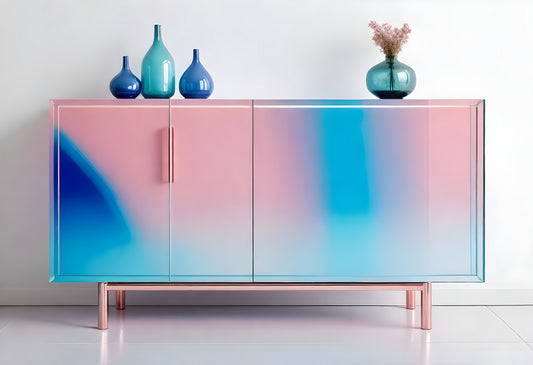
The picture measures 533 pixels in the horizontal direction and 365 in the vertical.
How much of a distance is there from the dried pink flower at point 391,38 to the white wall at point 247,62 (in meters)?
0.24

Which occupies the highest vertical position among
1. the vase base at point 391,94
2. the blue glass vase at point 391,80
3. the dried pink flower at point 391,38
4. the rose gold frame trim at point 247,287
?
the dried pink flower at point 391,38

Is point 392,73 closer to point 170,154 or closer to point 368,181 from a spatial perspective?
point 368,181

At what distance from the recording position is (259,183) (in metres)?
2.81

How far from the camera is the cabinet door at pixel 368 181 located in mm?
2803

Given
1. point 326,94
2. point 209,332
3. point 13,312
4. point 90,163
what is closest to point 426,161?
point 326,94

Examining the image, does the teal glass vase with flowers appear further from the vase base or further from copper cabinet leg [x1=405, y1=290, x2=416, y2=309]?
copper cabinet leg [x1=405, y1=290, x2=416, y2=309]

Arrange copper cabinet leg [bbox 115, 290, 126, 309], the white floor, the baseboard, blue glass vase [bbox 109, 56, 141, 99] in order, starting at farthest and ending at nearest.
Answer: the baseboard → copper cabinet leg [bbox 115, 290, 126, 309] → blue glass vase [bbox 109, 56, 141, 99] → the white floor

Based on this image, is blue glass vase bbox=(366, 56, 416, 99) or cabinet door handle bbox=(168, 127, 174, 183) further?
blue glass vase bbox=(366, 56, 416, 99)

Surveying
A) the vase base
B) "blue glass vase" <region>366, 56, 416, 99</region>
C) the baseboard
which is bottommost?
the baseboard

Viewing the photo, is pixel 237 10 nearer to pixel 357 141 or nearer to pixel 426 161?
pixel 357 141

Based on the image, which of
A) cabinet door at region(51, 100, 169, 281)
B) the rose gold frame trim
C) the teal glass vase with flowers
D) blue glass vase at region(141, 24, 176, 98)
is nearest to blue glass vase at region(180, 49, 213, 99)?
blue glass vase at region(141, 24, 176, 98)

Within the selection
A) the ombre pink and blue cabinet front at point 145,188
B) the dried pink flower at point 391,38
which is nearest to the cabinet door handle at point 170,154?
the ombre pink and blue cabinet front at point 145,188

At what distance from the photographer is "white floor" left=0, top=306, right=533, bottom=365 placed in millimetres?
2488

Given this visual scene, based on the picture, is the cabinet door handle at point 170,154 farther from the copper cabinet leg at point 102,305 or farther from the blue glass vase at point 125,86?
the copper cabinet leg at point 102,305
